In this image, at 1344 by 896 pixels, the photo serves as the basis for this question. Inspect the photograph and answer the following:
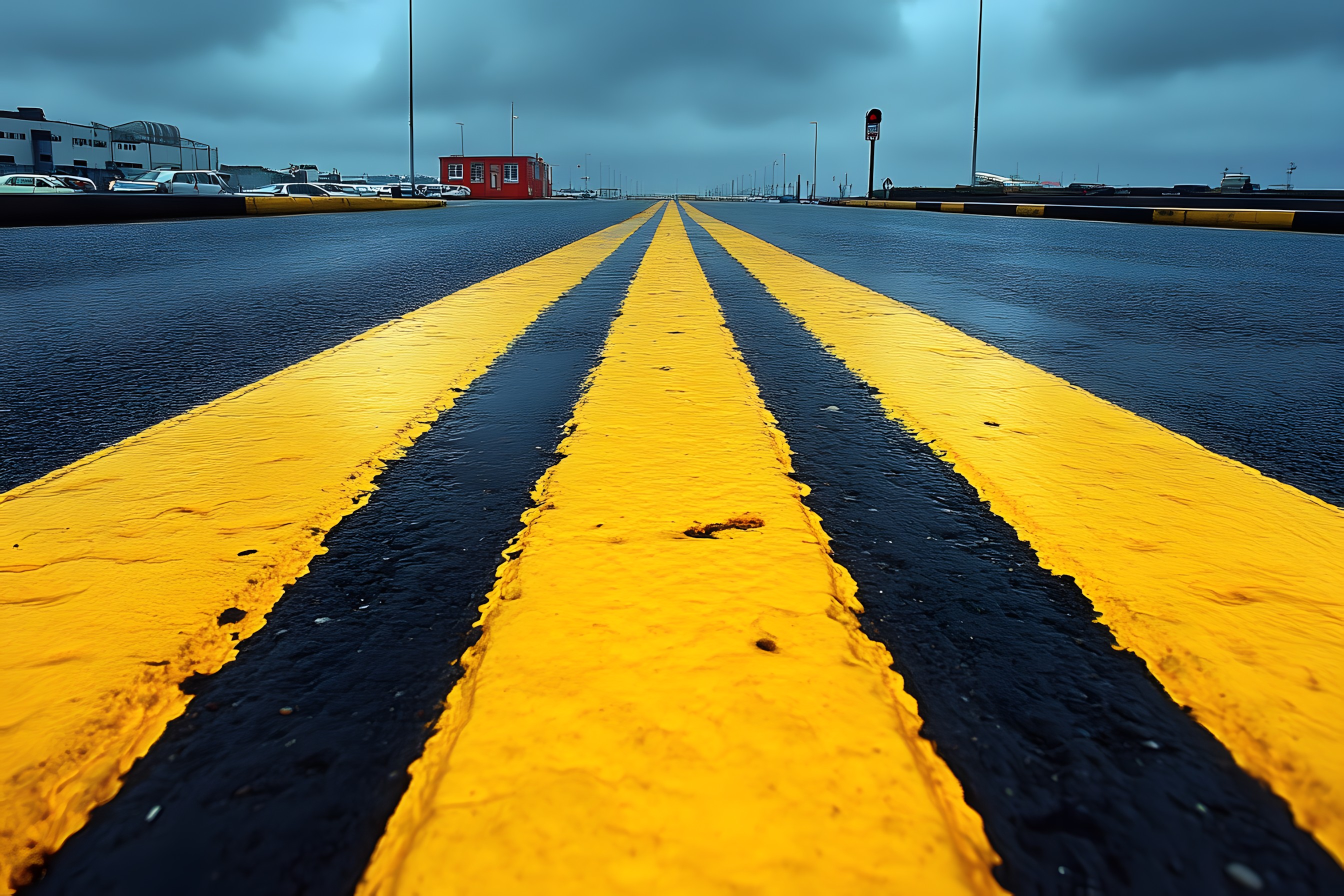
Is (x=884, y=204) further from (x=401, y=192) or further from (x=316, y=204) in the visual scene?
(x=401, y=192)

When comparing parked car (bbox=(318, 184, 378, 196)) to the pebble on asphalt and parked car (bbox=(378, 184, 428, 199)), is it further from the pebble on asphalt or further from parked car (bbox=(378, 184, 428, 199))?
the pebble on asphalt

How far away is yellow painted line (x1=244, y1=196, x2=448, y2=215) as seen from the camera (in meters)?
16.0

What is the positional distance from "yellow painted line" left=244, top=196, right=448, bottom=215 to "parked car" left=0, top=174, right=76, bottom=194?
21.7 feet

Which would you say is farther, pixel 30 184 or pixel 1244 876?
pixel 30 184

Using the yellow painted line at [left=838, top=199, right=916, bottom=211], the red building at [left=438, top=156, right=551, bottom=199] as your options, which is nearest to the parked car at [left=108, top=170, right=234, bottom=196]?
the yellow painted line at [left=838, top=199, right=916, bottom=211]

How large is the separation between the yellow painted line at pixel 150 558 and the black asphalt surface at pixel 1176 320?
187 centimetres

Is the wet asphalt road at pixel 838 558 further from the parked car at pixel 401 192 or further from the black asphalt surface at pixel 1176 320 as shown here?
the parked car at pixel 401 192

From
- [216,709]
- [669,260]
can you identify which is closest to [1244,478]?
[216,709]

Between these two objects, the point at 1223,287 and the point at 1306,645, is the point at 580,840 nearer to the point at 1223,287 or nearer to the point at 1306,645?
the point at 1306,645

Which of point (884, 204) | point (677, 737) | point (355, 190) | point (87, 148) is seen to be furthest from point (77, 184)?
point (87, 148)

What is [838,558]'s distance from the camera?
4.14ft

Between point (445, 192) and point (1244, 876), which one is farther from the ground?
point (445, 192)

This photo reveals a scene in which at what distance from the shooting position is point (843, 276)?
19.6ft

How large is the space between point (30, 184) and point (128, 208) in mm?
14940
